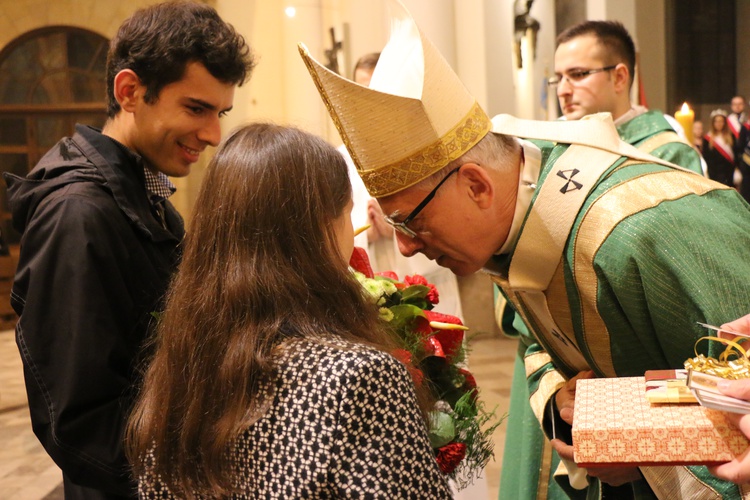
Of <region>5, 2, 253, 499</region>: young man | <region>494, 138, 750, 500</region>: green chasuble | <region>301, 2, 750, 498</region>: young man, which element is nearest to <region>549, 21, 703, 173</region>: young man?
<region>301, 2, 750, 498</region>: young man

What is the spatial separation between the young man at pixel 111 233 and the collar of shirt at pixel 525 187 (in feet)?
2.39

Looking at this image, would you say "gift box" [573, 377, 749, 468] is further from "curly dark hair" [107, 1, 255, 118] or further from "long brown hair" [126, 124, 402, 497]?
"curly dark hair" [107, 1, 255, 118]

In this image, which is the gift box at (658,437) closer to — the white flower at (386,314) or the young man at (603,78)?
the white flower at (386,314)

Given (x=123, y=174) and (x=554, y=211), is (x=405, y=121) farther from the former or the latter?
(x=123, y=174)

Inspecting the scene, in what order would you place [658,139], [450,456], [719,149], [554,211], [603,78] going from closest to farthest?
[450,456] < [554,211] < [658,139] < [603,78] < [719,149]

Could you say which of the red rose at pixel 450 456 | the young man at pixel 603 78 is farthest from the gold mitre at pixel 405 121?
the young man at pixel 603 78

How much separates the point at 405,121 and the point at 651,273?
0.62m

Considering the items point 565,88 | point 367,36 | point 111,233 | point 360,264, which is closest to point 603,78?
A: point 565,88

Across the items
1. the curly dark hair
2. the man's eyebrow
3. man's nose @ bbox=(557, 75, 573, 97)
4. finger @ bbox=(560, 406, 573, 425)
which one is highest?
the curly dark hair

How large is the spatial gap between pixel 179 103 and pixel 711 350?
127cm

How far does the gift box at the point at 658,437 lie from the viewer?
Answer: 123 cm

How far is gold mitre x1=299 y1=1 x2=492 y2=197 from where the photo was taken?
198cm

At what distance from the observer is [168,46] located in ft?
6.68

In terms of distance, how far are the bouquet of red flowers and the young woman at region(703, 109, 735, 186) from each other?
4487mm
